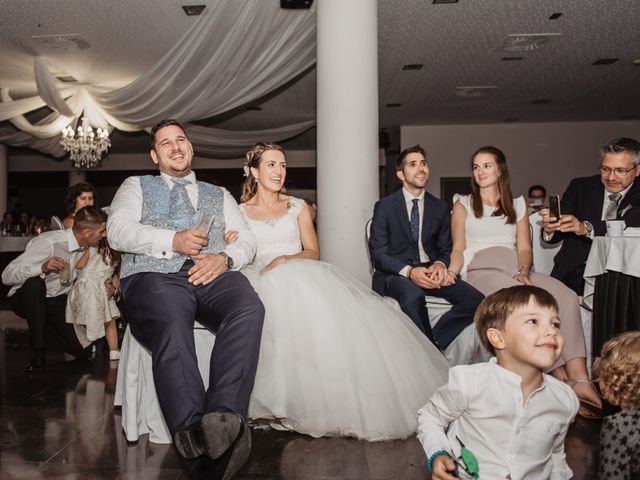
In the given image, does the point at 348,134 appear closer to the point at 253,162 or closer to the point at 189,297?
the point at 253,162

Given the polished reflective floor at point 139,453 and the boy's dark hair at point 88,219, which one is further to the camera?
the boy's dark hair at point 88,219

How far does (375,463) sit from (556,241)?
1.91m

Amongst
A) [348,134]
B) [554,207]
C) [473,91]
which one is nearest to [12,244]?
[348,134]

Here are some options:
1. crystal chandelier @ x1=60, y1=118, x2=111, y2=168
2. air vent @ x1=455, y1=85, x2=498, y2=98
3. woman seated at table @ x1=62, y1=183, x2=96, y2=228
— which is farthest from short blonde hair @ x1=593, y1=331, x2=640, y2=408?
air vent @ x1=455, y1=85, x2=498, y2=98

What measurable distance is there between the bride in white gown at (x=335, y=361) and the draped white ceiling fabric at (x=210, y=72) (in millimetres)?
2501

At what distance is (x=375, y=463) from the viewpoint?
6.84ft

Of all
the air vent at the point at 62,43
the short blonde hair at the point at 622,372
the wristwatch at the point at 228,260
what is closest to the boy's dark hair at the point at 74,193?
the air vent at the point at 62,43

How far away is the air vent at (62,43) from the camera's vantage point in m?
5.84

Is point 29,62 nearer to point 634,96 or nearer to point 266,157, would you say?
point 266,157

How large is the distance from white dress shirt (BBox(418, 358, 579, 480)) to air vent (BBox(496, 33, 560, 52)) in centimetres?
529

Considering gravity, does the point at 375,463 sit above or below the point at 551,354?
below

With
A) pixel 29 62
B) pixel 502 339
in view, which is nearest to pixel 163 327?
pixel 502 339

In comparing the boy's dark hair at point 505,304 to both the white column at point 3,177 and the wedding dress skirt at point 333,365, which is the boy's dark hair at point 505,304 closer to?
the wedding dress skirt at point 333,365

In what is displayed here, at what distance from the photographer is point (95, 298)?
12.6 ft
